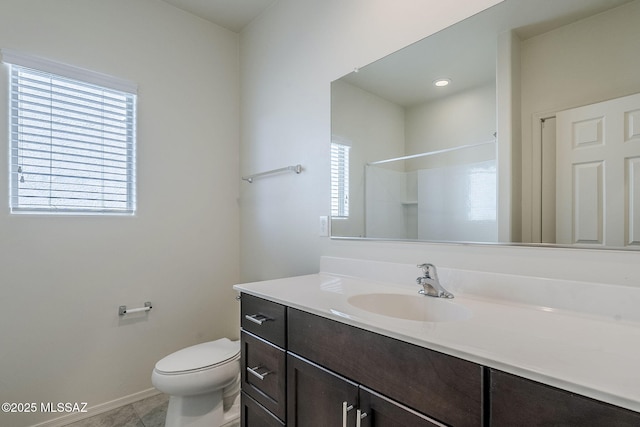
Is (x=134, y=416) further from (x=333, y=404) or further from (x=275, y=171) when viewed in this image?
(x=275, y=171)

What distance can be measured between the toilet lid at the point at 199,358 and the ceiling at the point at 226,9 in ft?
7.32

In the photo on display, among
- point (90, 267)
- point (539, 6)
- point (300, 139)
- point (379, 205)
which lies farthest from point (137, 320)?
point (539, 6)

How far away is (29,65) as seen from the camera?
5.29ft

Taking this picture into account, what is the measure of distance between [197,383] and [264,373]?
54cm

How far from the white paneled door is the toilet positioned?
1.60 meters

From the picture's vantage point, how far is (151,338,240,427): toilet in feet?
4.83

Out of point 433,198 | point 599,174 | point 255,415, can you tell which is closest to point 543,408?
point 599,174

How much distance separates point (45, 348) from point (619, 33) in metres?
Answer: 2.78

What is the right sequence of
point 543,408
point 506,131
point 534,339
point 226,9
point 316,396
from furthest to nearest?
point 226,9 < point 506,131 < point 316,396 < point 534,339 < point 543,408

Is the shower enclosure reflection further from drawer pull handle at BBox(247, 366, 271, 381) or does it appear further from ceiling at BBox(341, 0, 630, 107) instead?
drawer pull handle at BBox(247, 366, 271, 381)

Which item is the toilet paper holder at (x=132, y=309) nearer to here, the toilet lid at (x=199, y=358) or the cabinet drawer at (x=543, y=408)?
the toilet lid at (x=199, y=358)

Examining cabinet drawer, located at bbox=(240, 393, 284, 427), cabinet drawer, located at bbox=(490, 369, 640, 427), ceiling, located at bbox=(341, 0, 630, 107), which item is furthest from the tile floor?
ceiling, located at bbox=(341, 0, 630, 107)

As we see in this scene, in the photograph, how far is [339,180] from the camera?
1624mm

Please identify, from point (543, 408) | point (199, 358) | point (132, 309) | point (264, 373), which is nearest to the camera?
point (543, 408)
